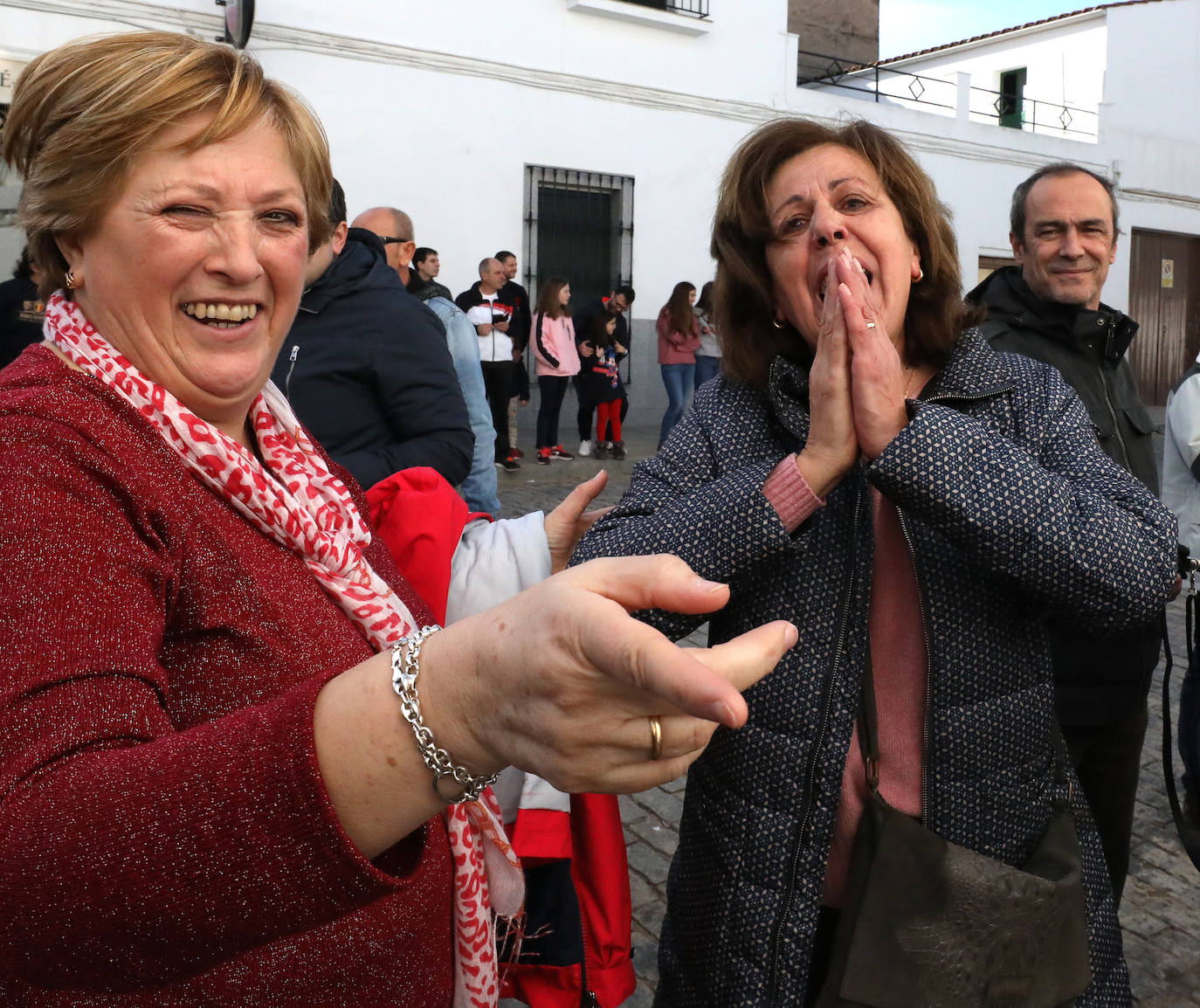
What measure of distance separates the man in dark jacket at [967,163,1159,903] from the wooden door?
16.4 metres

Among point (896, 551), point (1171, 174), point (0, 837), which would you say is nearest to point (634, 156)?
point (1171, 174)

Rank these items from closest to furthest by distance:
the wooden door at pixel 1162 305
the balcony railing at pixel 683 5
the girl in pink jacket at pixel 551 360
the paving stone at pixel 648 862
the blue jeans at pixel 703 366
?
the paving stone at pixel 648 862 → the girl in pink jacket at pixel 551 360 → the blue jeans at pixel 703 366 → the balcony railing at pixel 683 5 → the wooden door at pixel 1162 305

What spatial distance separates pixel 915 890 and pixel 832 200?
113 centimetres

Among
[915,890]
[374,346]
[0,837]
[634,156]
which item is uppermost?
[634,156]

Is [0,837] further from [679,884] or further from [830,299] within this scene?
[830,299]

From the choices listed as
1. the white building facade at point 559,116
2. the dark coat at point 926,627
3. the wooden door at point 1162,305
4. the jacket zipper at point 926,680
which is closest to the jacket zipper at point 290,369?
the dark coat at point 926,627

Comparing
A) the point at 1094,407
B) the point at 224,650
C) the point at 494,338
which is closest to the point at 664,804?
the point at 1094,407

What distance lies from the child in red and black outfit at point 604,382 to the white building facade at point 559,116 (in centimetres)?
176

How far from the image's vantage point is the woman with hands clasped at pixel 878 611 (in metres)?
1.52

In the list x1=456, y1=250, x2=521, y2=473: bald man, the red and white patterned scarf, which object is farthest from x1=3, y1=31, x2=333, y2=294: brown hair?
x1=456, y1=250, x2=521, y2=473: bald man

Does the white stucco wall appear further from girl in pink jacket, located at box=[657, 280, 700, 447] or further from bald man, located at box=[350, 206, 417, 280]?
bald man, located at box=[350, 206, 417, 280]

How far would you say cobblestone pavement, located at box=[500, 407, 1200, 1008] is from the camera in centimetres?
286

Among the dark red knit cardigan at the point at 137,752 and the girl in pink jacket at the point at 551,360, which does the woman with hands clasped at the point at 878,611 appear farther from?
the girl in pink jacket at the point at 551,360

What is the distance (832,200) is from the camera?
73.7 inches
